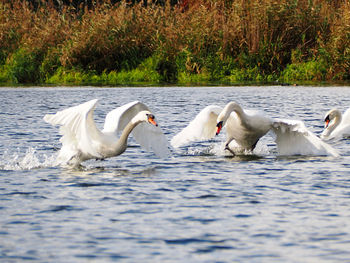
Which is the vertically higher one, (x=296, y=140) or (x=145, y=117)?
(x=145, y=117)

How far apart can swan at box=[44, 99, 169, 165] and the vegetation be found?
48.1 feet

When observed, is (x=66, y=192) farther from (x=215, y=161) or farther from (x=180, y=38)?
(x=180, y=38)

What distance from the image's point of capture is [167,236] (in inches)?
244

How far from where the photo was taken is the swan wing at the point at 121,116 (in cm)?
974

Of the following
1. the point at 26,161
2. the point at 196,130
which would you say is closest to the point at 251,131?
the point at 196,130

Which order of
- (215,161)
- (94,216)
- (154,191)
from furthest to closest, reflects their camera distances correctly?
(215,161)
(154,191)
(94,216)

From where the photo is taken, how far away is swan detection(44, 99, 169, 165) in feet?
30.2

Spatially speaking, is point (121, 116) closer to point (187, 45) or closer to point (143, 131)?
point (143, 131)

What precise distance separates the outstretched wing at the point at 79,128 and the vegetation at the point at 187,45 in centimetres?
1542

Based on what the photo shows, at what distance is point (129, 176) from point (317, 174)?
2.23 meters

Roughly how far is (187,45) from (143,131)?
1521 centimetres

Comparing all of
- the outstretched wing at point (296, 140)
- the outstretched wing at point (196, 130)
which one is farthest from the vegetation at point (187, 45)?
the outstretched wing at point (196, 130)

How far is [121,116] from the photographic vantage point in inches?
385

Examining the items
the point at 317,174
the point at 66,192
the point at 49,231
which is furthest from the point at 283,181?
the point at 49,231
